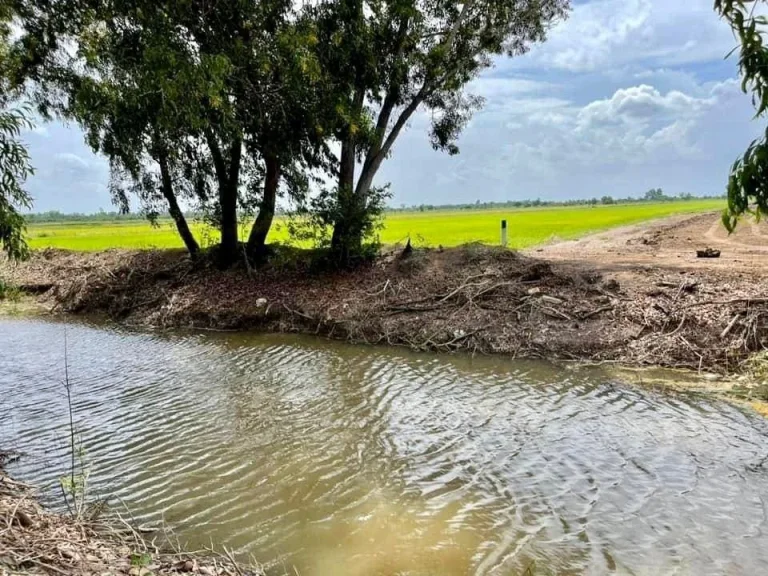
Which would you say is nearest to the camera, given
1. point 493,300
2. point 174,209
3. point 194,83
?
point 194,83

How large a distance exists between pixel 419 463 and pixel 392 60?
36.7 feet

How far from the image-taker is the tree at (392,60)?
12953 millimetres

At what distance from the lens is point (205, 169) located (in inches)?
643

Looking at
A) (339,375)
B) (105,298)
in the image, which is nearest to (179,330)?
(105,298)

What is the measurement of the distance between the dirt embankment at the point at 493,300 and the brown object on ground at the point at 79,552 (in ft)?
24.7

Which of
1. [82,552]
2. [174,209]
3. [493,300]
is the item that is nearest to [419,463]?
[82,552]

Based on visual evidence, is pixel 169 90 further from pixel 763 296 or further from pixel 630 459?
pixel 763 296

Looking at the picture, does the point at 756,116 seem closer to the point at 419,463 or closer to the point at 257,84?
the point at 419,463

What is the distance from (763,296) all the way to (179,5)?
11689 millimetres

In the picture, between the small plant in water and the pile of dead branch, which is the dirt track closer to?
the pile of dead branch

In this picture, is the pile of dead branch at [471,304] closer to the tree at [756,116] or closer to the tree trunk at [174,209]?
the tree trunk at [174,209]

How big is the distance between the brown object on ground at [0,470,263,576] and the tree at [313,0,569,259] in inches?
406

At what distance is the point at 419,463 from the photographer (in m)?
5.82

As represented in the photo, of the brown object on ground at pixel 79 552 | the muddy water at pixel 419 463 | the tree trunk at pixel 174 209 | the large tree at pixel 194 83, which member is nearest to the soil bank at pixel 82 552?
the brown object on ground at pixel 79 552
